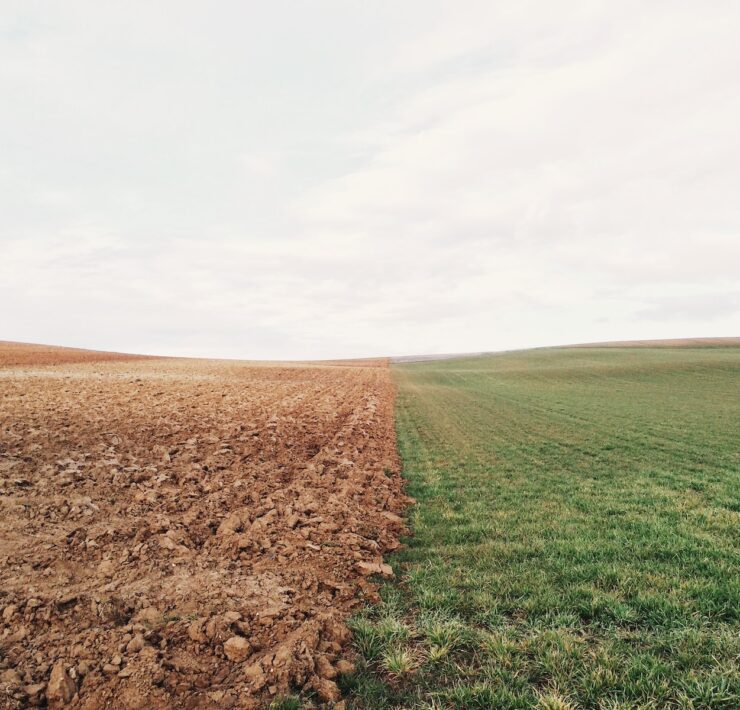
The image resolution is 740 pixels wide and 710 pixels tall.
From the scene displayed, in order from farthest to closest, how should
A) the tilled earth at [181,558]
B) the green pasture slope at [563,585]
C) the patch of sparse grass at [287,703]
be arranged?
the tilled earth at [181,558], the green pasture slope at [563,585], the patch of sparse grass at [287,703]

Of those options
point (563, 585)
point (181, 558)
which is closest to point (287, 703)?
point (181, 558)

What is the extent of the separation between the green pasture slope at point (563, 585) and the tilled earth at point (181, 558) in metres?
0.73

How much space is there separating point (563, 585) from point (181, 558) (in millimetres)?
5430

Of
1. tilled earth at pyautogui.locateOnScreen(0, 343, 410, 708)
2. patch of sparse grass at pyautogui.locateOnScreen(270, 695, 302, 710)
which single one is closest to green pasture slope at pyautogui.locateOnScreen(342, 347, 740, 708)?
patch of sparse grass at pyautogui.locateOnScreen(270, 695, 302, 710)

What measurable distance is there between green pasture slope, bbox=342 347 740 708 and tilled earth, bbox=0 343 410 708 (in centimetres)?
73

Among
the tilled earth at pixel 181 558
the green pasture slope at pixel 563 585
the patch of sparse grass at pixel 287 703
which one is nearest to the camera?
the patch of sparse grass at pixel 287 703

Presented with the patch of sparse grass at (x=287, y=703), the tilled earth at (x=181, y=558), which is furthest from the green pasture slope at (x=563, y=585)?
the tilled earth at (x=181, y=558)

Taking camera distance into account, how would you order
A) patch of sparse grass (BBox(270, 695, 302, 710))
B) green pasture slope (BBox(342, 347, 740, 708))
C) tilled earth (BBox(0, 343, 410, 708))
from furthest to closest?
tilled earth (BBox(0, 343, 410, 708)) < green pasture slope (BBox(342, 347, 740, 708)) < patch of sparse grass (BBox(270, 695, 302, 710))

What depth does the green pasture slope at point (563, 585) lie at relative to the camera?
405 cm

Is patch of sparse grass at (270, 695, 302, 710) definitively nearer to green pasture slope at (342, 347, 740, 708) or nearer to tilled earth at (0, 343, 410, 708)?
tilled earth at (0, 343, 410, 708)

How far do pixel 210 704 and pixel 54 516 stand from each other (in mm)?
5894

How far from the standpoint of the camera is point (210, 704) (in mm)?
4039

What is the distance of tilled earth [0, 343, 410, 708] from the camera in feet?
14.4

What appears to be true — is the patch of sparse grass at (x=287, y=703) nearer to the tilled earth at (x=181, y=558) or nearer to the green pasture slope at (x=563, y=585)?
the tilled earth at (x=181, y=558)
